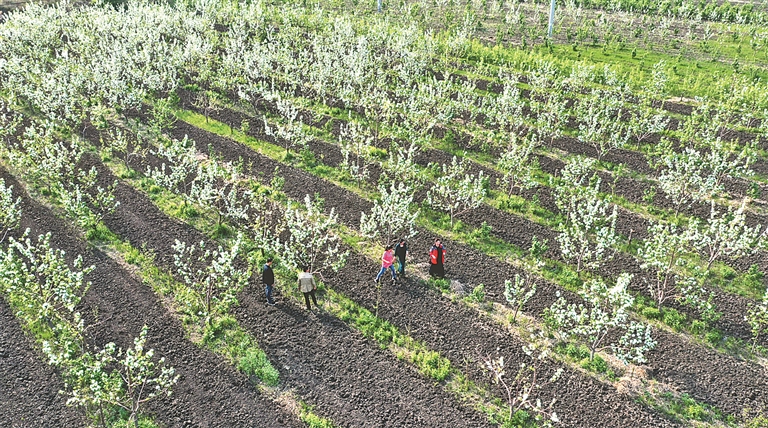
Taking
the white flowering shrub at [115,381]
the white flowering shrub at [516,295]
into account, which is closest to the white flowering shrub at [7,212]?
the white flowering shrub at [115,381]

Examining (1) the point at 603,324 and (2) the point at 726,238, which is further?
(2) the point at 726,238

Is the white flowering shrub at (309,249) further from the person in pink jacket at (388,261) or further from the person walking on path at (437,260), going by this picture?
the person walking on path at (437,260)

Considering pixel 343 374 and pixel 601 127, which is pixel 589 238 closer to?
pixel 601 127

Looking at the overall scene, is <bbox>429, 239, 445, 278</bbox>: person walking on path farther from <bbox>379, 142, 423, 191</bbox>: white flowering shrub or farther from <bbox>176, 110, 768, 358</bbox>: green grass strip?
<bbox>379, 142, 423, 191</bbox>: white flowering shrub

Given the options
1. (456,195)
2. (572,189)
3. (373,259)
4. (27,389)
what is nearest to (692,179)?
(572,189)

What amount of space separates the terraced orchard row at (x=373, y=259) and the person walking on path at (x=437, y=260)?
1.22ft

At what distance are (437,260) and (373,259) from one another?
7.85 ft

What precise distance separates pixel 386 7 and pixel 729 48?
94.1ft

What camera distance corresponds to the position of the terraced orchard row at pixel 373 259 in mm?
13109

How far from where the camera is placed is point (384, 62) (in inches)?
1388

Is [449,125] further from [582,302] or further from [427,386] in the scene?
[427,386]

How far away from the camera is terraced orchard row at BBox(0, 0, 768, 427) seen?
43.0 feet

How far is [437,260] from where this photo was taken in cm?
1655

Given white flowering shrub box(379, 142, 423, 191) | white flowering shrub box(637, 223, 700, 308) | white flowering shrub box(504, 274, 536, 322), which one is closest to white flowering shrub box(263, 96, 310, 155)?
white flowering shrub box(379, 142, 423, 191)
